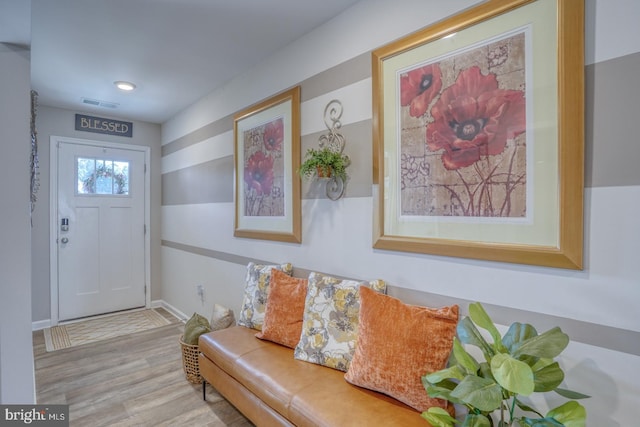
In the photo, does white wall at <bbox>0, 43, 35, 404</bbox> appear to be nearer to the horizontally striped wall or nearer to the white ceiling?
the white ceiling

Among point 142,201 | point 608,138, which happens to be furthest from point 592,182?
point 142,201

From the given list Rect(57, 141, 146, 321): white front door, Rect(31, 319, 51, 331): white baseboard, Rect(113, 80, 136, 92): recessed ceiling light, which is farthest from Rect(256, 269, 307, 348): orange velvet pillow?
Rect(31, 319, 51, 331): white baseboard

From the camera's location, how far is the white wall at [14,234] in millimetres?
1591

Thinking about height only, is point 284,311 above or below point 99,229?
below

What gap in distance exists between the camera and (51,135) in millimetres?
3678

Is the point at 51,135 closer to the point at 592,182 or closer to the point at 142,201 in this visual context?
the point at 142,201

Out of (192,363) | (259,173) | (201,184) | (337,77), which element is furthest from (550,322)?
(201,184)

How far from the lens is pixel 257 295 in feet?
7.54

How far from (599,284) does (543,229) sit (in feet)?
0.81

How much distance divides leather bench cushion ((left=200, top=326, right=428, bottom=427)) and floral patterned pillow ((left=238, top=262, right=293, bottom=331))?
0.60 feet

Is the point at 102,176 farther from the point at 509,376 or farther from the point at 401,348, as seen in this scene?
the point at 509,376

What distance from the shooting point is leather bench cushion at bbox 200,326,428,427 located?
1305 millimetres

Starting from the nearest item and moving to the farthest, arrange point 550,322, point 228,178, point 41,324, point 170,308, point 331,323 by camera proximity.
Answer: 1. point 550,322
2. point 331,323
3. point 228,178
4. point 41,324
5. point 170,308

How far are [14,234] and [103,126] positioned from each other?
2.95 metres
